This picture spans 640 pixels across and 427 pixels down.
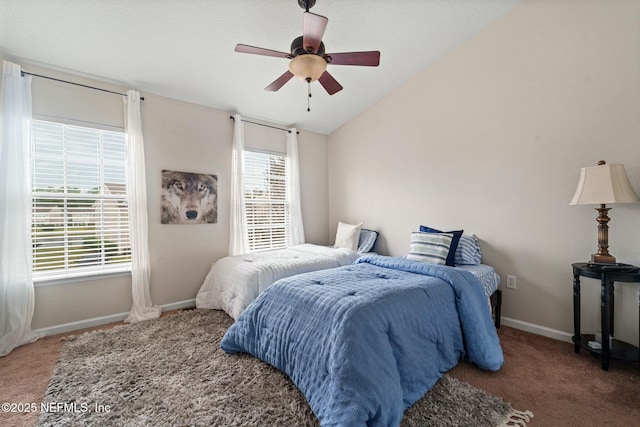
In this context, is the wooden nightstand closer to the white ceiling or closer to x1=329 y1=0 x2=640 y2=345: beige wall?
x1=329 y1=0 x2=640 y2=345: beige wall

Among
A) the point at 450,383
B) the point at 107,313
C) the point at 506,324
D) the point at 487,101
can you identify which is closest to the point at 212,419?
the point at 450,383

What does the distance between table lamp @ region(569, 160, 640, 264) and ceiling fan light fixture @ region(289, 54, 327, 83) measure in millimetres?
2238

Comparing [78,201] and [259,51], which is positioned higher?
[259,51]

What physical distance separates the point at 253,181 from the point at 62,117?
2.12m

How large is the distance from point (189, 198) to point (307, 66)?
227cm

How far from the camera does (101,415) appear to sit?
163cm

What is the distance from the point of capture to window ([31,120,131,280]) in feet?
8.86

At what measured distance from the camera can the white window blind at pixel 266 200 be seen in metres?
4.12

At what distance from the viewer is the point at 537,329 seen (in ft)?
9.08

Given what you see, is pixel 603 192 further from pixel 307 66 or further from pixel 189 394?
pixel 189 394

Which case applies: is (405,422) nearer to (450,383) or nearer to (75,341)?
(450,383)

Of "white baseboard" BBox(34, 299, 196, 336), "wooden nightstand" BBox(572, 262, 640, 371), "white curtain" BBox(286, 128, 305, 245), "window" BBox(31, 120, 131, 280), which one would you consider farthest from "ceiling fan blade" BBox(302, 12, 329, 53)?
"white baseboard" BBox(34, 299, 196, 336)

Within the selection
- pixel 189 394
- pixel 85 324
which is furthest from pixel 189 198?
pixel 189 394

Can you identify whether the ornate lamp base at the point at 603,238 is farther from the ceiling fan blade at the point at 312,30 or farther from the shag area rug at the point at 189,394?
the ceiling fan blade at the point at 312,30
